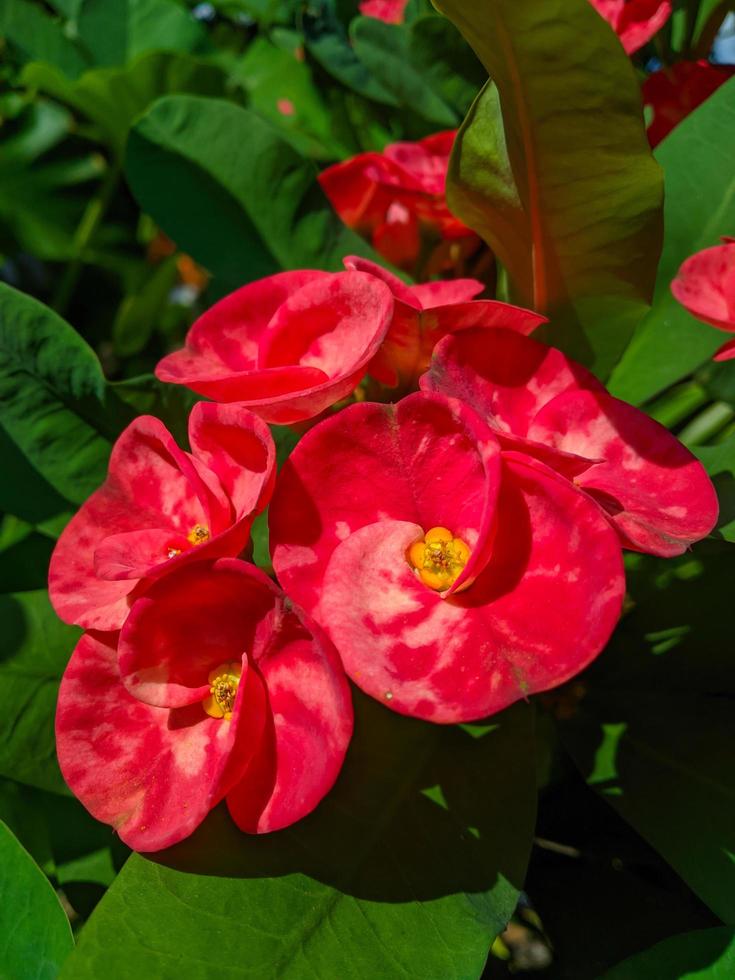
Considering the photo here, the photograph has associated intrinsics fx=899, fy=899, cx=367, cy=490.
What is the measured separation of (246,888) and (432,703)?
265 mm

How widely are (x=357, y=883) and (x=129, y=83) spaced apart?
1.20 m

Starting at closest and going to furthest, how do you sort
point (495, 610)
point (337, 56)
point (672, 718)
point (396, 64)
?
point (495, 610) < point (672, 718) < point (396, 64) < point (337, 56)

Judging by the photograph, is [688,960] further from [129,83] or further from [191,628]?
[129,83]

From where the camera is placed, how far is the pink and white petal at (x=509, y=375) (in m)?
0.71

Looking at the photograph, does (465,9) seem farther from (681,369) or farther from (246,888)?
(246,888)

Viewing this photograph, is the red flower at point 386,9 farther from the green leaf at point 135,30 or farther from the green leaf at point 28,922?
the green leaf at point 28,922

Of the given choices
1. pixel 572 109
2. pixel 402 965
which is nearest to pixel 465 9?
pixel 572 109

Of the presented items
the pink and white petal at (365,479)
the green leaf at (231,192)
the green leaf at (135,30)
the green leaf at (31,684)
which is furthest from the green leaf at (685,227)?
the green leaf at (135,30)

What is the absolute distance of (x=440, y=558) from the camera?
659mm

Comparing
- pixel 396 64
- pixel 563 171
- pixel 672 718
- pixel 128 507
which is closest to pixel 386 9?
pixel 396 64

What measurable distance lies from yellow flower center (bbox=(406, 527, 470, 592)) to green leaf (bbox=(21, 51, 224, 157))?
931 millimetres

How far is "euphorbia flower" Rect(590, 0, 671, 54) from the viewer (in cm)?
102

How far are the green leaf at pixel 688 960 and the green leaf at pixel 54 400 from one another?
71 centimetres

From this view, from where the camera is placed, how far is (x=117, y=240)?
2.00 m
